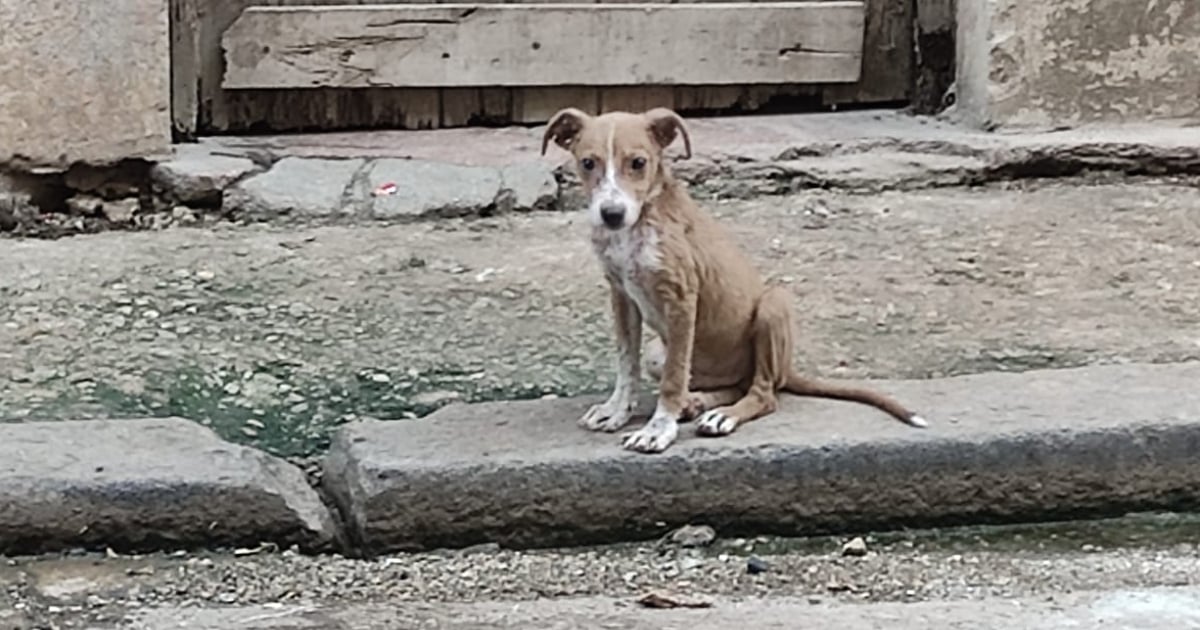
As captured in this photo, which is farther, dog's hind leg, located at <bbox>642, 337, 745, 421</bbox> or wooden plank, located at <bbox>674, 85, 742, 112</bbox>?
wooden plank, located at <bbox>674, 85, 742, 112</bbox>

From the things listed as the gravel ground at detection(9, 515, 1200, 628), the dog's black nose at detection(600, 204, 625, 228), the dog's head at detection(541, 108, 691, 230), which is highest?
the dog's head at detection(541, 108, 691, 230)

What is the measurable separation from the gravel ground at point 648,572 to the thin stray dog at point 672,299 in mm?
189

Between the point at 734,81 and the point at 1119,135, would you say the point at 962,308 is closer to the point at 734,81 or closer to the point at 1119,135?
the point at 1119,135

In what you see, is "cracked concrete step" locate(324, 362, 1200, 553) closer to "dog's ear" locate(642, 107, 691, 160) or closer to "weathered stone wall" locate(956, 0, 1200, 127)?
"dog's ear" locate(642, 107, 691, 160)

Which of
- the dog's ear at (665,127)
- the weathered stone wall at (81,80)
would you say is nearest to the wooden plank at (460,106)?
the weathered stone wall at (81,80)

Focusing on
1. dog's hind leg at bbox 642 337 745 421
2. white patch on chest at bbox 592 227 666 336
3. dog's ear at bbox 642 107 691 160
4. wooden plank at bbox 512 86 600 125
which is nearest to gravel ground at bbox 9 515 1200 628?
dog's hind leg at bbox 642 337 745 421

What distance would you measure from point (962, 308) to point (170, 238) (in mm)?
1760

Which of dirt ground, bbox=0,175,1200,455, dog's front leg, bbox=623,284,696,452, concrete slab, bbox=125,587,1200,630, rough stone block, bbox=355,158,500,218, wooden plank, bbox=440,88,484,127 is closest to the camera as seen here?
concrete slab, bbox=125,587,1200,630

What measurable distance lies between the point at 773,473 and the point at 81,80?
234 centimetres

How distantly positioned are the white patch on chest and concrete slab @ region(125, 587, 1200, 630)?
49cm

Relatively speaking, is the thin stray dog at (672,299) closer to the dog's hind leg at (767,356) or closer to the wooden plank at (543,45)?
the dog's hind leg at (767,356)

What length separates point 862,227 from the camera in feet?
13.9

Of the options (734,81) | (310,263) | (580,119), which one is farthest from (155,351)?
(734,81)

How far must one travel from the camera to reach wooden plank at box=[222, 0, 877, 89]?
4906 mm
